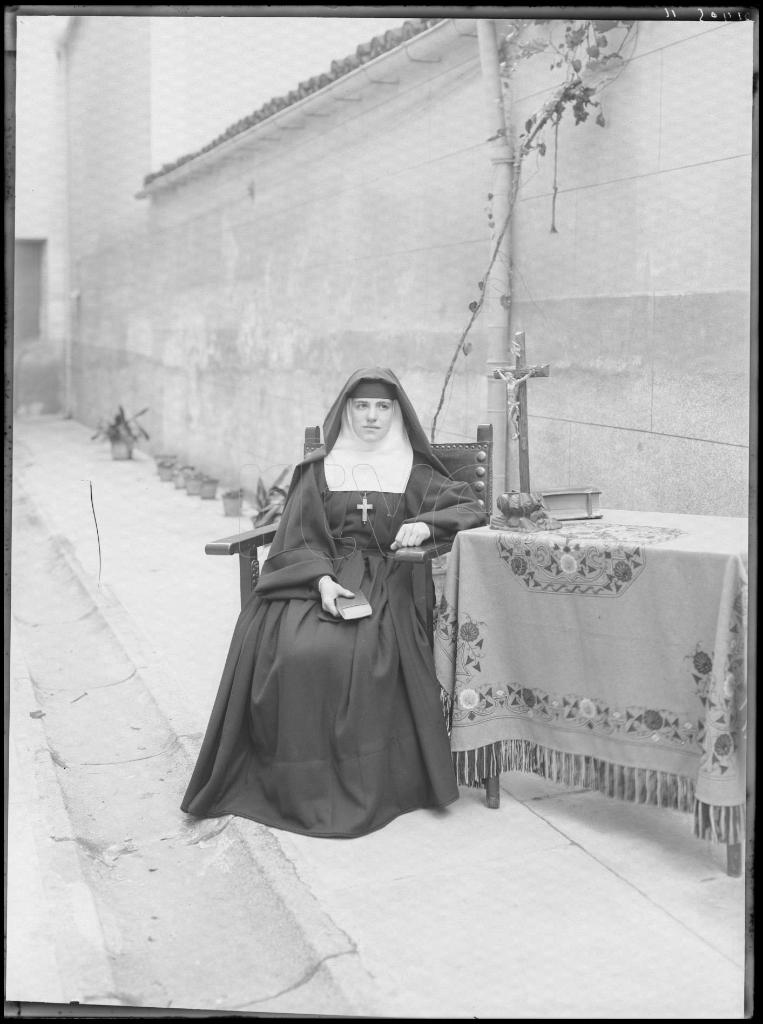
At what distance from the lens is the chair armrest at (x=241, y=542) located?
3.54 m

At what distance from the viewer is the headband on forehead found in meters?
3.66

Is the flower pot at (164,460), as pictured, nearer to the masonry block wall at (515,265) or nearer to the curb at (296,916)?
the masonry block wall at (515,265)

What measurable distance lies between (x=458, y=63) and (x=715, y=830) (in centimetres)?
448

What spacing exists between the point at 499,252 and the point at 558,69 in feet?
2.88

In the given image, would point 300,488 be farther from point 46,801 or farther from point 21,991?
point 21,991

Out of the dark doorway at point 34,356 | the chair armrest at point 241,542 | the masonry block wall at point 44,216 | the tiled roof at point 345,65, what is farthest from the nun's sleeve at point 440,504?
the dark doorway at point 34,356

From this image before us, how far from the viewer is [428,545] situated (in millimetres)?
3486

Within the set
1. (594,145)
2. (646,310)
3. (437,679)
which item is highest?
(594,145)

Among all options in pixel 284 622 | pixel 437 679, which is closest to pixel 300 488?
pixel 284 622

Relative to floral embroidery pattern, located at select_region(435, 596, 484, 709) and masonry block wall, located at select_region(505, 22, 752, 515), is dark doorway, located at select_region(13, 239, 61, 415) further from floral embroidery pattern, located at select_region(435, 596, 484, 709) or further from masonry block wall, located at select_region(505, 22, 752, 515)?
floral embroidery pattern, located at select_region(435, 596, 484, 709)

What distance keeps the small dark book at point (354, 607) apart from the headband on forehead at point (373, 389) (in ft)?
2.23

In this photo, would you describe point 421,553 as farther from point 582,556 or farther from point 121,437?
point 121,437

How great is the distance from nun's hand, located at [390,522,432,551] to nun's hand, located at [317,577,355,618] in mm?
216

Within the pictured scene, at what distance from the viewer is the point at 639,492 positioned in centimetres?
452
